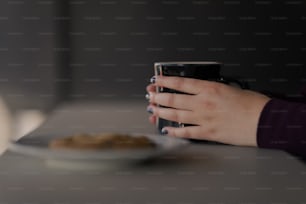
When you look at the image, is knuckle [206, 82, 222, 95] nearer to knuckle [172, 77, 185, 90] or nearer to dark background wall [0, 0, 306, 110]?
knuckle [172, 77, 185, 90]

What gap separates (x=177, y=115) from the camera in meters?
0.54

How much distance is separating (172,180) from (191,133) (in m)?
0.19

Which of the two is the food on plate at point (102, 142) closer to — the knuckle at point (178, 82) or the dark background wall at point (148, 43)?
the knuckle at point (178, 82)

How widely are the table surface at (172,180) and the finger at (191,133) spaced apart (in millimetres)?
53

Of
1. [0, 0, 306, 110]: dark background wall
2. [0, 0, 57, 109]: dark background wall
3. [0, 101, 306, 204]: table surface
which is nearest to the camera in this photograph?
[0, 101, 306, 204]: table surface

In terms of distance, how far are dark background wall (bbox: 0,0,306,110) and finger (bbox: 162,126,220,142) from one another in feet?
2.20

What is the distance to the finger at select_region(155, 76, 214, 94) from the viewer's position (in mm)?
540

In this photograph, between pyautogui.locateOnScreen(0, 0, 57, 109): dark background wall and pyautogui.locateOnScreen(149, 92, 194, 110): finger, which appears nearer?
pyautogui.locateOnScreen(149, 92, 194, 110): finger

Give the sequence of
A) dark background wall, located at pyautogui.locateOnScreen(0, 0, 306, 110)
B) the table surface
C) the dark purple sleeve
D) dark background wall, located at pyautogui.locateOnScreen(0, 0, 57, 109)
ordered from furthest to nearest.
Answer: dark background wall, located at pyautogui.locateOnScreen(0, 0, 306, 110) < dark background wall, located at pyautogui.locateOnScreen(0, 0, 57, 109) < the dark purple sleeve < the table surface

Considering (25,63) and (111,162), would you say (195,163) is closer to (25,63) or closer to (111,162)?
(111,162)

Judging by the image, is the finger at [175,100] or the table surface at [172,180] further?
the finger at [175,100]

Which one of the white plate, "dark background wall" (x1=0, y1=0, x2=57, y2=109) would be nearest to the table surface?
the white plate

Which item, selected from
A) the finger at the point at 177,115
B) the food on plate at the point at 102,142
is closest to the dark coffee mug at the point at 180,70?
the finger at the point at 177,115

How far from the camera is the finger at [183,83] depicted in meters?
0.54
